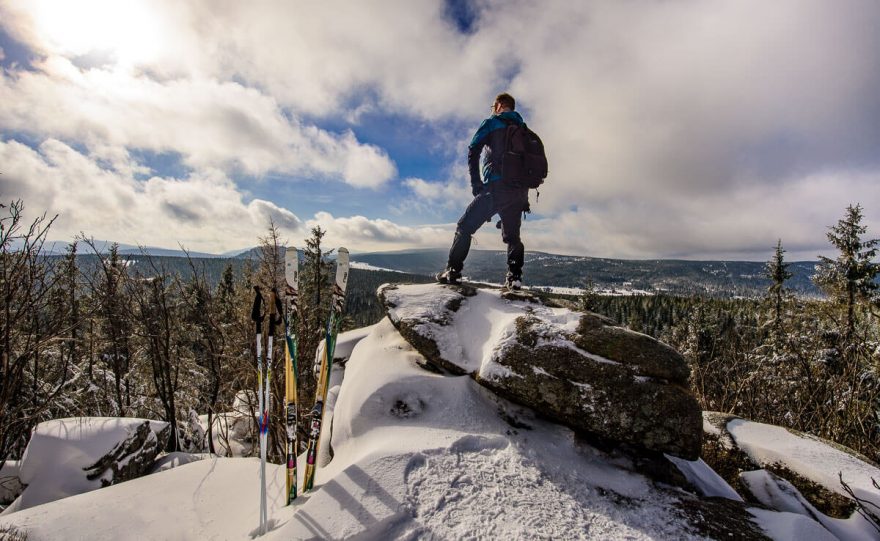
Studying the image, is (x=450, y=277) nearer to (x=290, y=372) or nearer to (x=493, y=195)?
(x=493, y=195)

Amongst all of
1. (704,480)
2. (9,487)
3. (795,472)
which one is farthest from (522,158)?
(9,487)

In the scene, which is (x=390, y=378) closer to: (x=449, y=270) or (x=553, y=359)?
(x=553, y=359)

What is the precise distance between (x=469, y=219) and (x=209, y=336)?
10691mm

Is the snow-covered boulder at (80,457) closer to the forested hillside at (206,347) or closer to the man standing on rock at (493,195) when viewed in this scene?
the forested hillside at (206,347)

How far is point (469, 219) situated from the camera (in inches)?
231

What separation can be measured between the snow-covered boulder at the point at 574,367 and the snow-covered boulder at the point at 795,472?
4.49 ft

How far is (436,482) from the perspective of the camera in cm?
297

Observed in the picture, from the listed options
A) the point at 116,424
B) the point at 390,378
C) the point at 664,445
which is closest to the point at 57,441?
the point at 116,424

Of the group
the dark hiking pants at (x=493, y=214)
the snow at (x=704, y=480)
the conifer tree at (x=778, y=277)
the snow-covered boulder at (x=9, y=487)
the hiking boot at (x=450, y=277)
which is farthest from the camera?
the conifer tree at (x=778, y=277)

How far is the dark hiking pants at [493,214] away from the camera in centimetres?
574

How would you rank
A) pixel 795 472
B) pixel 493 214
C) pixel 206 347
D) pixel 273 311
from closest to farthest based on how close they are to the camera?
1. pixel 273 311
2. pixel 795 472
3. pixel 493 214
4. pixel 206 347

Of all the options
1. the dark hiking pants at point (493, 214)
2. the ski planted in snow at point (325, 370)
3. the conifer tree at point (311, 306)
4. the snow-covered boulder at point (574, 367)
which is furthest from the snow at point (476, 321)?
the conifer tree at point (311, 306)

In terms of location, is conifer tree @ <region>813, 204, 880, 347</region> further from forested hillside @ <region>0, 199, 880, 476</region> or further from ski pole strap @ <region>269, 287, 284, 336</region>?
ski pole strap @ <region>269, 287, 284, 336</region>

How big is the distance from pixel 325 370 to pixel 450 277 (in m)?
2.89
